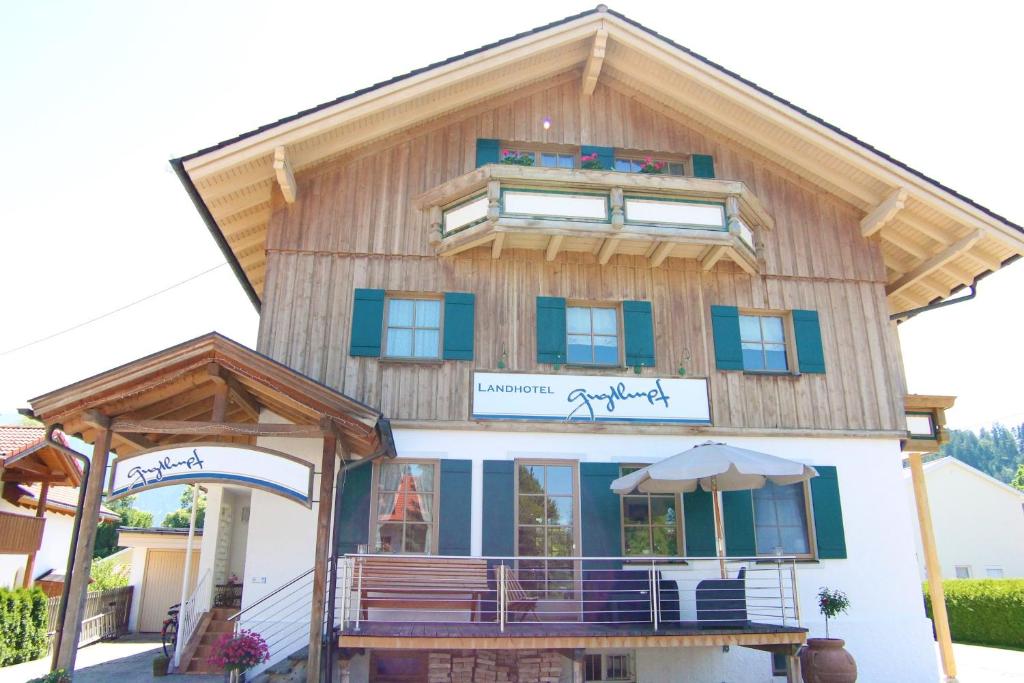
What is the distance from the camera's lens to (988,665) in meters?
15.0

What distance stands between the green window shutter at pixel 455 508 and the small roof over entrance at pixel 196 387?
188 centimetres

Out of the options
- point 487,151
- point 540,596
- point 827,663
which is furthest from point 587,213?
point 827,663

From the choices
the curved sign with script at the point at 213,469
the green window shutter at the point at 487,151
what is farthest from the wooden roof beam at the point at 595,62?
the curved sign with script at the point at 213,469

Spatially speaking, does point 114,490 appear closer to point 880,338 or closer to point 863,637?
point 863,637

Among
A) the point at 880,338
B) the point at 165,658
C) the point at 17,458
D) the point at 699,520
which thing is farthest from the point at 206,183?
the point at 880,338

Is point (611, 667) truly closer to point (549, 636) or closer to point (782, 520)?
point (549, 636)

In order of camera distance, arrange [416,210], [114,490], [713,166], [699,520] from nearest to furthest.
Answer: [114,490]
[699,520]
[416,210]
[713,166]

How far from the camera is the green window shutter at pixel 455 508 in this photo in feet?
35.8

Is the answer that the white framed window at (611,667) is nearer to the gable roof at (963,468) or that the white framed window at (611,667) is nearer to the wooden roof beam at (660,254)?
the wooden roof beam at (660,254)

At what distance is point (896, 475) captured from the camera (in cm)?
1220

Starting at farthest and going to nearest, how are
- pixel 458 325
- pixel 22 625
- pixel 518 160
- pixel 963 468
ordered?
pixel 963 468, pixel 22 625, pixel 518 160, pixel 458 325

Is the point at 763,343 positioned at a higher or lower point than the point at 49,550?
higher

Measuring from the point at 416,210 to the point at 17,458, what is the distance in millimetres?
9632

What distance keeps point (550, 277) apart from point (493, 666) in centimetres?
569
